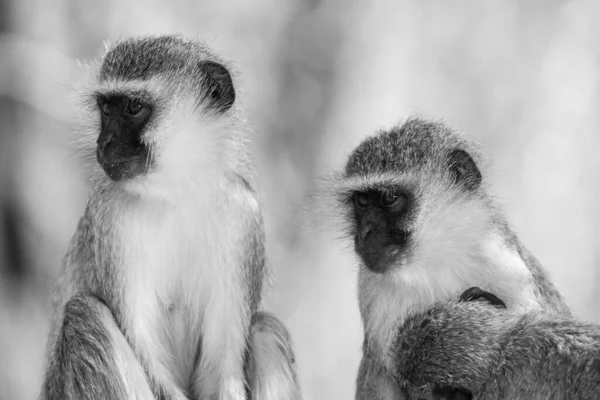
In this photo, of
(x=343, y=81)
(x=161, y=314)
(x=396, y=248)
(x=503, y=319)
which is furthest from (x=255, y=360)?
(x=343, y=81)

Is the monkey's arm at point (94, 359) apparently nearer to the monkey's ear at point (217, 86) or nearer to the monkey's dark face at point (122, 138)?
the monkey's dark face at point (122, 138)

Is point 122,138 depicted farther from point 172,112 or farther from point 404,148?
point 404,148

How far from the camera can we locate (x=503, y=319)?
5230 millimetres

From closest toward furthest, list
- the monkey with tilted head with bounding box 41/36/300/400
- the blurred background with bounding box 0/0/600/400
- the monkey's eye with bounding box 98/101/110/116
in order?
the monkey with tilted head with bounding box 41/36/300/400 < the monkey's eye with bounding box 98/101/110/116 < the blurred background with bounding box 0/0/600/400

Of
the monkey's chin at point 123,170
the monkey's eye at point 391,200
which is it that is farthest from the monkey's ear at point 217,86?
the monkey's eye at point 391,200

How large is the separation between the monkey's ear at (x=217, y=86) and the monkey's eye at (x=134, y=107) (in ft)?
1.49

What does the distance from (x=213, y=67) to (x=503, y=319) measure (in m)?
2.41

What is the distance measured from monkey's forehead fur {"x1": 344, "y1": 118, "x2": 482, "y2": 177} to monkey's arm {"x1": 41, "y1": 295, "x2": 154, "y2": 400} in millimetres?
1682

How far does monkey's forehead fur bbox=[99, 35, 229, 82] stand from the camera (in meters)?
6.18

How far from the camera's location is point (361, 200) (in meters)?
6.10

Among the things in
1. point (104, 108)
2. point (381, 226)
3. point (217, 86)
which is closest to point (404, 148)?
point (381, 226)

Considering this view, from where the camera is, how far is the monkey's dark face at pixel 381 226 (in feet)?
19.1

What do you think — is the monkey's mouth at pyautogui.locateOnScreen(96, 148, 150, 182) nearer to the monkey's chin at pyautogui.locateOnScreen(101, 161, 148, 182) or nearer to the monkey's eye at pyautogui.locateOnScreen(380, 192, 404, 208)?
the monkey's chin at pyautogui.locateOnScreen(101, 161, 148, 182)

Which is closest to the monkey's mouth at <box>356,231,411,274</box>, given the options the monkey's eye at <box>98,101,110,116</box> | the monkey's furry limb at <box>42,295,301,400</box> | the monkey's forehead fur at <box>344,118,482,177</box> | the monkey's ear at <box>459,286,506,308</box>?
the monkey's forehead fur at <box>344,118,482,177</box>
